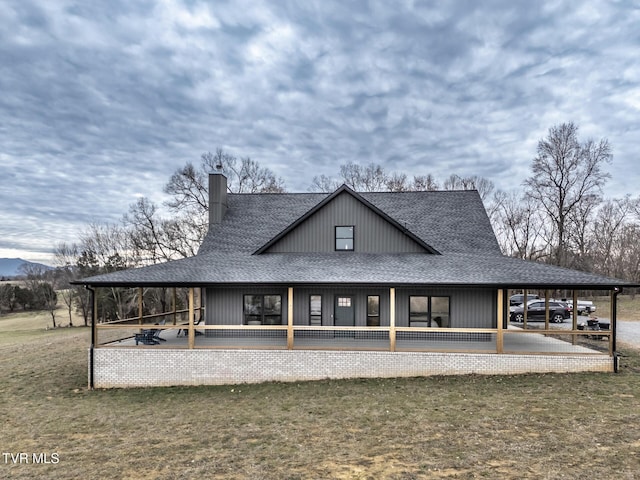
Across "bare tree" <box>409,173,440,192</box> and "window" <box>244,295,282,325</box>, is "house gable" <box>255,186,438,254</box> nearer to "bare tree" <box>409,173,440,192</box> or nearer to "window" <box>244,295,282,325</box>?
"window" <box>244,295,282,325</box>

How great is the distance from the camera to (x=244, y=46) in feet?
61.5

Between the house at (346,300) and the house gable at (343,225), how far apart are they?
1.9 inches

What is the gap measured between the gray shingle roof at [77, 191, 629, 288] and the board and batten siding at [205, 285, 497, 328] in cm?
114

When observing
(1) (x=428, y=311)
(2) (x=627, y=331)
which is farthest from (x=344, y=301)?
(2) (x=627, y=331)

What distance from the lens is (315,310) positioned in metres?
15.9

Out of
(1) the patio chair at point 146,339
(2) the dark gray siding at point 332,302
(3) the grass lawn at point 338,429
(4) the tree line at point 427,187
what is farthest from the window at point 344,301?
(4) the tree line at point 427,187

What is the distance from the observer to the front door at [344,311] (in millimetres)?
15766

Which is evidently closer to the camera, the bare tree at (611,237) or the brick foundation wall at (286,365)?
the brick foundation wall at (286,365)

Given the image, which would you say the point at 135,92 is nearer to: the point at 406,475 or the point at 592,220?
the point at 406,475

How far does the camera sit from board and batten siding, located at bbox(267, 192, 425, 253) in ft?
55.6

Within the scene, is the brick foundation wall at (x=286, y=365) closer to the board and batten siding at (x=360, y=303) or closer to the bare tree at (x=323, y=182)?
the board and batten siding at (x=360, y=303)

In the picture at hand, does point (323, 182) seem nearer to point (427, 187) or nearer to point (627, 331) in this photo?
point (427, 187)

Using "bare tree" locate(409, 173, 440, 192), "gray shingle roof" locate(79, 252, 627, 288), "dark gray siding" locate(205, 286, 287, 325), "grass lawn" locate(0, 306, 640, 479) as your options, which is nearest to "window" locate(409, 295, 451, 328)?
"gray shingle roof" locate(79, 252, 627, 288)

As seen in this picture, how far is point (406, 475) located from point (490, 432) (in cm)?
280
